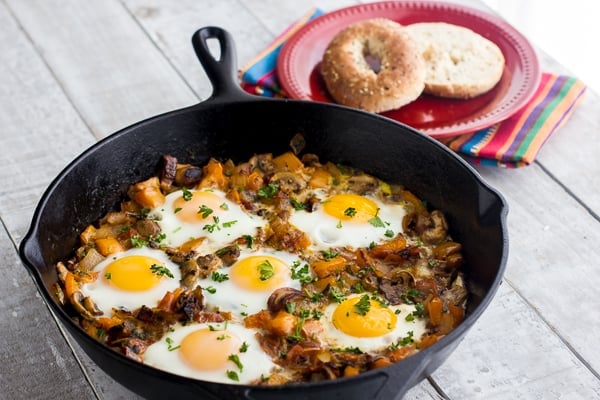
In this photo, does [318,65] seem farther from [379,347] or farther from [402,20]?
[379,347]

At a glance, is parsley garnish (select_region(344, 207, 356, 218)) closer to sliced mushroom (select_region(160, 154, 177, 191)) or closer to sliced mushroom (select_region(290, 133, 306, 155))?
sliced mushroom (select_region(290, 133, 306, 155))

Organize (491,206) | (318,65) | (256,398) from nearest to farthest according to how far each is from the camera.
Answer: (256,398) → (491,206) → (318,65)

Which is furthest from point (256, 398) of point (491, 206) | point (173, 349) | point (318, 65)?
point (318, 65)

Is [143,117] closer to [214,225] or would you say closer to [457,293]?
[214,225]

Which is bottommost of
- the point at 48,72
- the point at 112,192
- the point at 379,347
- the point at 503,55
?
the point at 48,72

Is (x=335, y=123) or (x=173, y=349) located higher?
(x=335, y=123)

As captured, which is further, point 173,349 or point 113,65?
point 113,65

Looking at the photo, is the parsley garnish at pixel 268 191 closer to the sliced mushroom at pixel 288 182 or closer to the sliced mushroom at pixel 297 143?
the sliced mushroom at pixel 288 182

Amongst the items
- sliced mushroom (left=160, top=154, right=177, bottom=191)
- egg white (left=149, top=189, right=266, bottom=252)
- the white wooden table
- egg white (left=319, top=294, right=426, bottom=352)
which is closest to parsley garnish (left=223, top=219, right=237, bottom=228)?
egg white (left=149, top=189, right=266, bottom=252)
